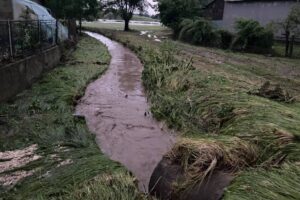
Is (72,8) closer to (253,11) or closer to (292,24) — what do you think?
(253,11)

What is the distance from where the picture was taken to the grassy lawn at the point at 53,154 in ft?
11.4

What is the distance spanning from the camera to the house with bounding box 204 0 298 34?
20.1m

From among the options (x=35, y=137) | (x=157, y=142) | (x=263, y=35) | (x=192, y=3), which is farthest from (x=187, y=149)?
(x=192, y=3)

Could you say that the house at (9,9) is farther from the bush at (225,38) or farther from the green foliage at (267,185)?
the bush at (225,38)

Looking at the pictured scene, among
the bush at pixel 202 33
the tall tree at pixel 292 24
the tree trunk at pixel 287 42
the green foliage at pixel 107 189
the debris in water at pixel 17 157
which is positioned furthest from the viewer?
the bush at pixel 202 33

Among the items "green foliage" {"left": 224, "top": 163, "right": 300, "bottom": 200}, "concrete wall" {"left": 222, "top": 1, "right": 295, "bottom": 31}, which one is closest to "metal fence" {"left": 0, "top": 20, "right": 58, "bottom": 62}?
"green foliage" {"left": 224, "top": 163, "right": 300, "bottom": 200}

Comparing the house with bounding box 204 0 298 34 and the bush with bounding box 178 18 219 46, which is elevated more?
the house with bounding box 204 0 298 34

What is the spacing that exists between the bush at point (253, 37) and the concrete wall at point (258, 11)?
1.94 metres

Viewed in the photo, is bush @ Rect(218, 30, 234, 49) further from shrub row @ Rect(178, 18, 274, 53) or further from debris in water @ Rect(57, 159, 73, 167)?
debris in water @ Rect(57, 159, 73, 167)

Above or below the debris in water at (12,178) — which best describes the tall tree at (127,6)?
above

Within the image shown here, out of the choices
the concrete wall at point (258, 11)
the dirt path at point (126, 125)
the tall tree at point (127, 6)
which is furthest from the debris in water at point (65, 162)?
the tall tree at point (127, 6)

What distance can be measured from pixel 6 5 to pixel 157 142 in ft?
24.4

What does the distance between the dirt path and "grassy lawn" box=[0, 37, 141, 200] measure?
1.15 ft

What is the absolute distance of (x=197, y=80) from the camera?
26.5 ft
